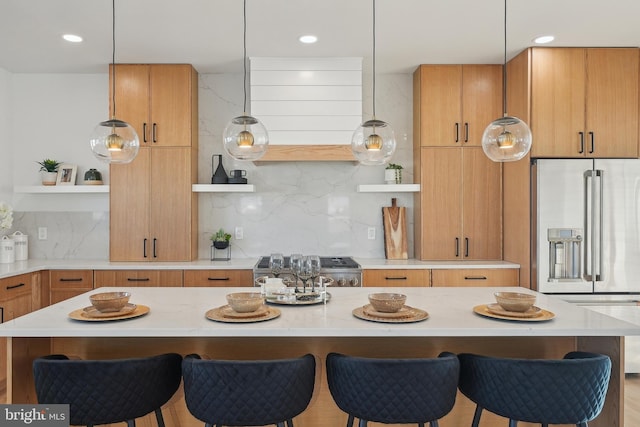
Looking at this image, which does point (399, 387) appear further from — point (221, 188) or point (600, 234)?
point (221, 188)

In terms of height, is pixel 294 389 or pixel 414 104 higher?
pixel 414 104

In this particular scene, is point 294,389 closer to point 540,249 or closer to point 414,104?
point 540,249

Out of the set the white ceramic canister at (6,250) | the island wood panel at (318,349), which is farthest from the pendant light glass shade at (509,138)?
the white ceramic canister at (6,250)

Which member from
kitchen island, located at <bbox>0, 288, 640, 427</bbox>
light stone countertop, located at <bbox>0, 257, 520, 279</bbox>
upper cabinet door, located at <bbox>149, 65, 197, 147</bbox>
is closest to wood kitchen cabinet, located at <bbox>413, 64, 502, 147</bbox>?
light stone countertop, located at <bbox>0, 257, 520, 279</bbox>

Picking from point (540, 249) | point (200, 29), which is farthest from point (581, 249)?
point (200, 29)

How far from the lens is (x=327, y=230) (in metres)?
4.41

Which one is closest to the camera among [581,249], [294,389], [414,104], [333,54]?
[294,389]

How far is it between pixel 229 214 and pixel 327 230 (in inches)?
38.1

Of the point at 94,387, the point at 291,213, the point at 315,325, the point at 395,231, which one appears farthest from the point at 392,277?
the point at 94,387

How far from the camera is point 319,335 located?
177 centimetres

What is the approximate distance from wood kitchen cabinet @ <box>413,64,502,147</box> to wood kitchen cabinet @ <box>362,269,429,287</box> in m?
1.17

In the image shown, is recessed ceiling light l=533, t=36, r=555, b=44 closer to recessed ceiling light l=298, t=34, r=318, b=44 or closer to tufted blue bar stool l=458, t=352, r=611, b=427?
recessed ceiling light l=298, t=34, r=318, b=44

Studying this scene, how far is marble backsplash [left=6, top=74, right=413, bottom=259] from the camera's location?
4.38 m

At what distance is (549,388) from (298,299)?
1155 mm
